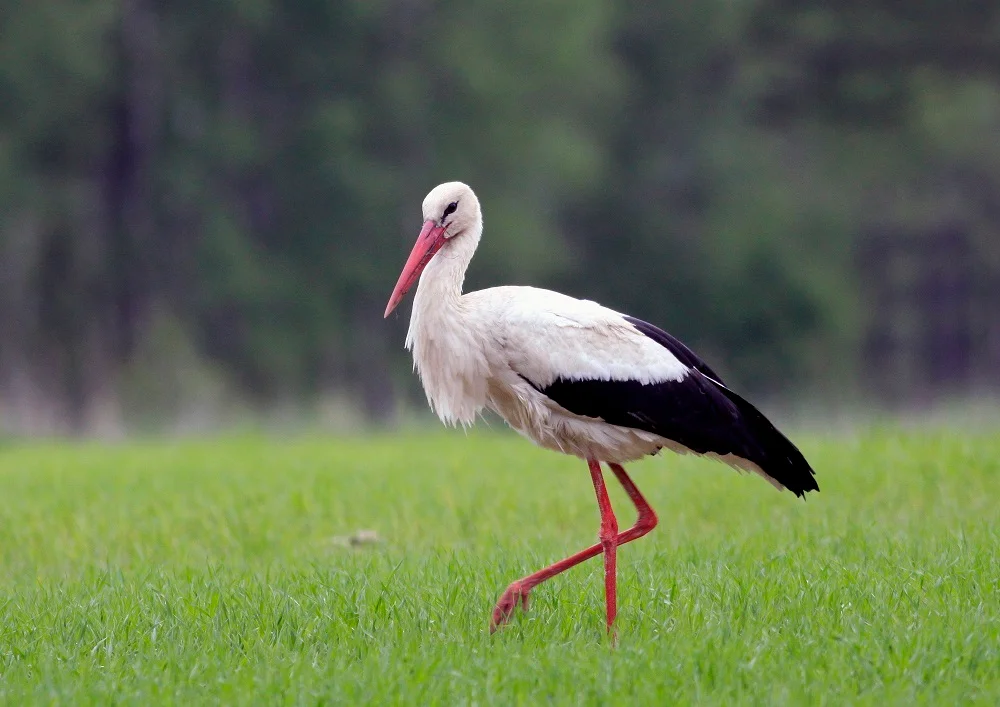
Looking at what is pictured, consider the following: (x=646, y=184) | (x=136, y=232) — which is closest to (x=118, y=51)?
(x=136, y=232)

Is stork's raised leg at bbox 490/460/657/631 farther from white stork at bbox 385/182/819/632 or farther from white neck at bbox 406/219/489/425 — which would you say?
white neck at bbox 406/219/489/425

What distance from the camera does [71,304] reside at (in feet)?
74.3

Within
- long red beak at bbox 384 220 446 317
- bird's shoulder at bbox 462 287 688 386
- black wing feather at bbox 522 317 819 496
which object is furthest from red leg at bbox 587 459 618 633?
long red beak at bbox 384 220 446 317

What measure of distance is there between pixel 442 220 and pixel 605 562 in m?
1.52

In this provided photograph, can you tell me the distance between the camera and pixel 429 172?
23.5m

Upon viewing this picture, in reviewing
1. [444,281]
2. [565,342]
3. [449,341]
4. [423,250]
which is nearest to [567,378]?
[565,342]

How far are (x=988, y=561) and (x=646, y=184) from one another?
22.6m

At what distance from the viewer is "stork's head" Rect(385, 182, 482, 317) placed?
561cm

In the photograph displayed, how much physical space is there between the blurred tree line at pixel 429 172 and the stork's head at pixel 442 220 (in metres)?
15.7

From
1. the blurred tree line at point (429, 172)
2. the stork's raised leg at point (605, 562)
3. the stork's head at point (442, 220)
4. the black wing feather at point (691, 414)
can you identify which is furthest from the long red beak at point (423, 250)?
the blurred tree line at point (429, 172)

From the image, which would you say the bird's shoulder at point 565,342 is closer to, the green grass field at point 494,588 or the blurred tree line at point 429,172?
the green grass field at point 494,588

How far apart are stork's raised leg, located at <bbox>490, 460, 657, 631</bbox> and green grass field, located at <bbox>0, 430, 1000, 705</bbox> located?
0.10 metres

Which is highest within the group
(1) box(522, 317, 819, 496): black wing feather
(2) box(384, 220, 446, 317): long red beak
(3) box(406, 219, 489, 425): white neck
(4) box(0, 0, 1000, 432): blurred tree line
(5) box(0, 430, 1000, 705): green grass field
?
(4) box(0, 0, 1000, 432): blurred tree line

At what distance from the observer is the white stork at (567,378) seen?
5.39 meters
